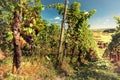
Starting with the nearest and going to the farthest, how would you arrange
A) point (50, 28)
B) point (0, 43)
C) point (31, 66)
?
point (31, 66) → point (0, 43) → point (50, 28)

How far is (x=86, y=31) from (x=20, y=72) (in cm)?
1557

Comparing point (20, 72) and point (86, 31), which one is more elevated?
point (86, 31)

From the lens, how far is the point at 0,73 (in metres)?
22.3

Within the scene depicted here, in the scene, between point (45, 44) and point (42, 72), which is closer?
point (42, 72)

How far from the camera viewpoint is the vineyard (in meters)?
23.1

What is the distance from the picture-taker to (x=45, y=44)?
34250mm

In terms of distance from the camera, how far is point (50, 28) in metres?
37.2

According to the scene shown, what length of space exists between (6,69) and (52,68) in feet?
19.9

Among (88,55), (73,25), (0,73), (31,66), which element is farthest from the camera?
(88,55)

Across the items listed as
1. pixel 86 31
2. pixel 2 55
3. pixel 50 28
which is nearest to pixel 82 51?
pixel 86 31

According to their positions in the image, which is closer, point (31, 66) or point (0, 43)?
point (31, 66)

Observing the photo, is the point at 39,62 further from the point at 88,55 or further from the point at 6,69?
the point at 88,55

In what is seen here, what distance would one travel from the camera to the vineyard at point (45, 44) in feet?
75.9

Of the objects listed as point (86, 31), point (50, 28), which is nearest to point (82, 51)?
point (86, 31)
